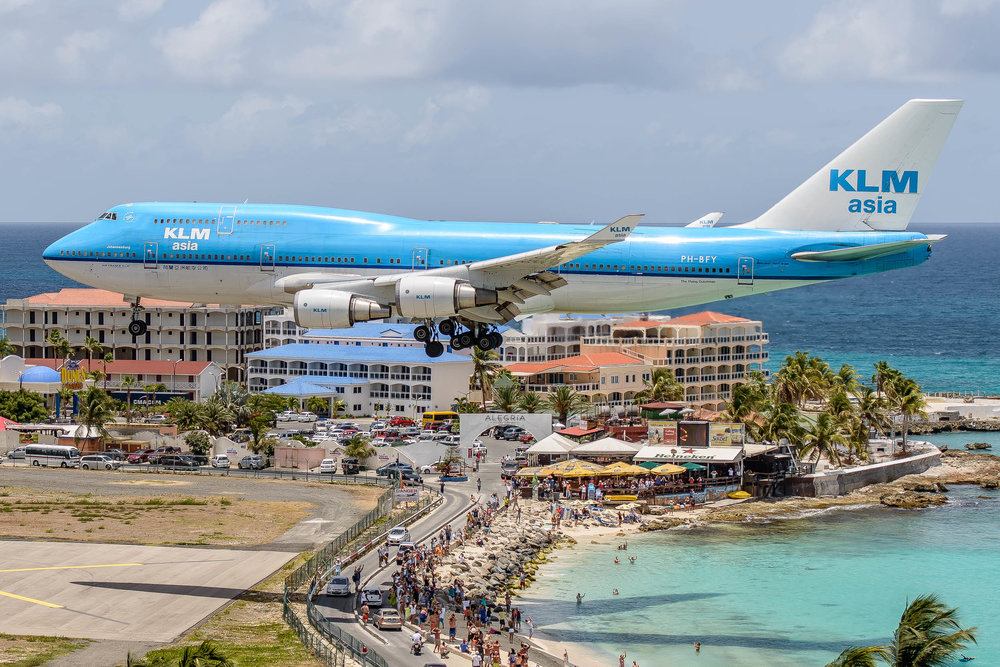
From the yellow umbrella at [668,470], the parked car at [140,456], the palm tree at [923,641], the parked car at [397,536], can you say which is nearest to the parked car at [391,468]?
the yellow umbrella at [668,470]

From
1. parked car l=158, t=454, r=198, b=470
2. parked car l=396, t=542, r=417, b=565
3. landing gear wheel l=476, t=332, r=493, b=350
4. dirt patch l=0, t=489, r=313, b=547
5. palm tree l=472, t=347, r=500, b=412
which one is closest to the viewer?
landing gear wheel l=476, t=332, r=493, b=350

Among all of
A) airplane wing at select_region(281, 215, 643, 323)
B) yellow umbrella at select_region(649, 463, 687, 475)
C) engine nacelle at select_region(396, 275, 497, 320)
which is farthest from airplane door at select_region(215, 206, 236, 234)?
yellow umbrella at select_region(649, 463, 687, 475)

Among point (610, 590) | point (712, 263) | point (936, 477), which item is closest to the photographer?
point (712, 263)

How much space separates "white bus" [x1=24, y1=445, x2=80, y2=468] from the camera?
117562 millimetres

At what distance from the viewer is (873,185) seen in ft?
222

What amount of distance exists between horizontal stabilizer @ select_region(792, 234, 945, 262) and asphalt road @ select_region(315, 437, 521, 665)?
1044 inches

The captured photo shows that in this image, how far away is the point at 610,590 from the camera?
91812 mm

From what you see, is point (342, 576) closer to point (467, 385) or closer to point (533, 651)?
point (533, 651)

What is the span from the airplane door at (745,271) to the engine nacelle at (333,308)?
654 inches

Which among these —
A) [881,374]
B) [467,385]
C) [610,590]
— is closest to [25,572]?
[610,590]

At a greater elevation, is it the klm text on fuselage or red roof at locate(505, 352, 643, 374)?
the klm text on fuselage

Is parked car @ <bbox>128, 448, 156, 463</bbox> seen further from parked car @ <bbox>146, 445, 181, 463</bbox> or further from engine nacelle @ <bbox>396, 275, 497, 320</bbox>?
engine nacelle @ <bbox>396, 275, 497, 320</bbox>

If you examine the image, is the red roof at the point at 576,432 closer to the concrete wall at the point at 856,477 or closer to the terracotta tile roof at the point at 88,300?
the concrete wall at the point at 856,477

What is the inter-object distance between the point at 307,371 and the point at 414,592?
302 ft
